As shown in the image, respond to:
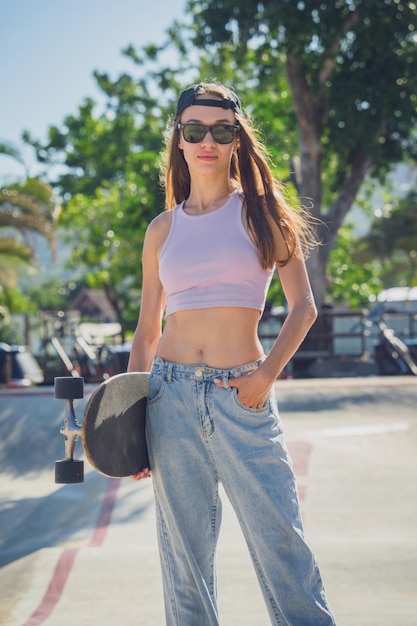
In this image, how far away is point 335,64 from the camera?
18.4 metres

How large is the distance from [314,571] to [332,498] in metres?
3.50

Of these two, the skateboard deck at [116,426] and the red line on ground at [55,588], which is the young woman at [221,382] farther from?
the red line on ground at [55,588]

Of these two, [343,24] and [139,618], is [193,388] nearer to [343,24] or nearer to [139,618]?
[139,618]

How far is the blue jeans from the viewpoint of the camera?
252cm

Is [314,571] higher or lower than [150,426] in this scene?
lower

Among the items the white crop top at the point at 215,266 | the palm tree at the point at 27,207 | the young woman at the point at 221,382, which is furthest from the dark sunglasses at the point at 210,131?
the palm tree at the point at 27,207

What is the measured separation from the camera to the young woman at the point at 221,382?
8.29 feet

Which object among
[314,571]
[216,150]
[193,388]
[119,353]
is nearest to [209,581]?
[314,571]

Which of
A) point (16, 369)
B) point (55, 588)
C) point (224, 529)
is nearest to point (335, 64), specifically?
point (16, 369)

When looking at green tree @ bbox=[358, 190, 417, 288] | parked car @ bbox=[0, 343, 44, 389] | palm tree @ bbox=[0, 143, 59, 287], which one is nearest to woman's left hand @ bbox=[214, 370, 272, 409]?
parked car @ bbox=[0, 343, 44, 389]

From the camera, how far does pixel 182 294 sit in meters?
2.65

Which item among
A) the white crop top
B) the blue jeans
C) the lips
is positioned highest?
the lips

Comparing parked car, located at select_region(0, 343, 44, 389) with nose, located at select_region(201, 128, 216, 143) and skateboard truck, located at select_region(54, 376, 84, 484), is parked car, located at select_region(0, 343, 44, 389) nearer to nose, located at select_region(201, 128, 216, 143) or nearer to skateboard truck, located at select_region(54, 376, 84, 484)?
skateboard truck, located at select_region(54, 376, 84, 484)

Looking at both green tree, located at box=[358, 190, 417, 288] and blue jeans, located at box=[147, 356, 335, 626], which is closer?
blue jeans, located at box=[147, 356, 335, 626]
